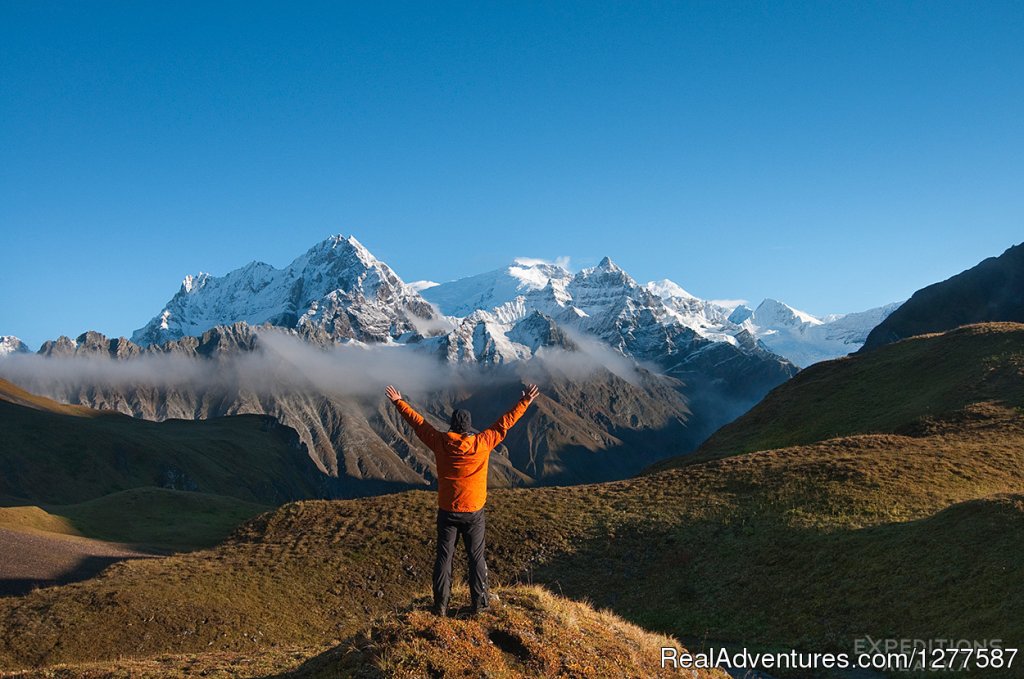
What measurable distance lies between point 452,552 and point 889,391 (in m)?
60.0

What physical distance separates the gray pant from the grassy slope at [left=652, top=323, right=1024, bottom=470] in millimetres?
45910

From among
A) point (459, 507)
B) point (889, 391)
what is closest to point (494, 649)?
point (459, 507)

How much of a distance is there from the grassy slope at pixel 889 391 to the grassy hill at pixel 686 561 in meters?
3.65

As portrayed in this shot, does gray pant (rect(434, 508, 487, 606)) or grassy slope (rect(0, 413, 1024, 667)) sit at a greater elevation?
gray pant (rect(434, 508, 487, 606))

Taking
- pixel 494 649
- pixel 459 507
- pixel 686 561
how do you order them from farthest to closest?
pixel 686 561
pixel 459 507
pixel 494 649

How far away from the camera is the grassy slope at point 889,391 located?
56.5 meters

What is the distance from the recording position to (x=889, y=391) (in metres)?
65.6

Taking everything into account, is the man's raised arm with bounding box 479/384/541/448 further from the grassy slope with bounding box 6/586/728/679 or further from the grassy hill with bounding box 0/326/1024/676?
the grassy hill with bounding box 0/326/1024/676

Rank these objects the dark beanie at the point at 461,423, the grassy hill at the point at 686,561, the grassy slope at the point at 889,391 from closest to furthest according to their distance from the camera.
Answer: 1. the dark beanie at the point at 461,423
2. the grassy hill at the point at 686,561
3. the grassy slope at the point at 889,391

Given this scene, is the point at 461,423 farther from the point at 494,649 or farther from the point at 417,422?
the point at 494,649

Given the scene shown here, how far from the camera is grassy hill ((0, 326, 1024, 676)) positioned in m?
27.3

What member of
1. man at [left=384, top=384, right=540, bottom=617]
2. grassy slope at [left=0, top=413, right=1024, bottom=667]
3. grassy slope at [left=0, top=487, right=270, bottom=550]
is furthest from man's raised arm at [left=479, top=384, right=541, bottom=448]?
grassy slope at [left=0, top=487, right=270, bottom=550]

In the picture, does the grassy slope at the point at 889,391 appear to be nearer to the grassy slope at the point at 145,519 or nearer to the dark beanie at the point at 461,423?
the dark beanie at the point at 461,423

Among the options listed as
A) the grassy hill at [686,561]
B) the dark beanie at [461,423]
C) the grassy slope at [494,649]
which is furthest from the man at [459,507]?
the grassy hill at [686,561]
